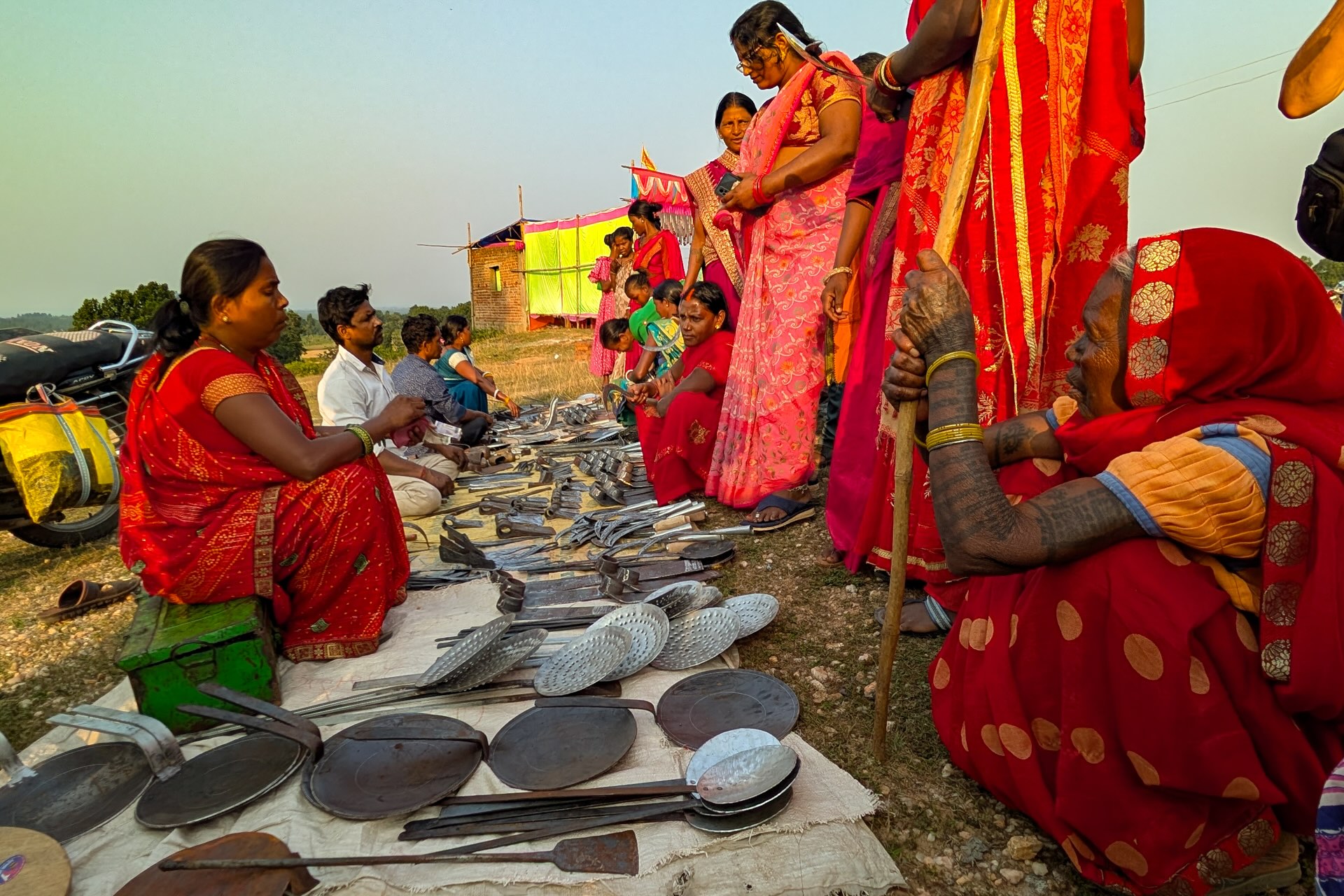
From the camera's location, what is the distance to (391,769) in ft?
6.04

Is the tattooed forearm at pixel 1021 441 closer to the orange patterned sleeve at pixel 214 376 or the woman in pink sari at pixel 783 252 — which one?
the woman in pink sari at pixel 783 252

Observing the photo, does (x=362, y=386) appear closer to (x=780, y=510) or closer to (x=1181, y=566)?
(x=780, y=510)

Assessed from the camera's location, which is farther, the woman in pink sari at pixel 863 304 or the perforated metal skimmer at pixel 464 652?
the woman in pink sari at pixel 863 304

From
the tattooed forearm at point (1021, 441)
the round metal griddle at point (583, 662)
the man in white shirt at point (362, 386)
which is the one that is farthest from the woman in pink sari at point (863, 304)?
the man in white shirt at point (362, 386)

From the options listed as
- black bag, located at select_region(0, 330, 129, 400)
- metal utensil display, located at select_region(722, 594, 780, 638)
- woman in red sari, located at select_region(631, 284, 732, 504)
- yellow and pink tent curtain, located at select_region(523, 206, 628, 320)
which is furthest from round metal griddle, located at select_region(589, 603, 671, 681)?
yellow and pink tent curtain, located at select_region(523, 206, 628, 320)

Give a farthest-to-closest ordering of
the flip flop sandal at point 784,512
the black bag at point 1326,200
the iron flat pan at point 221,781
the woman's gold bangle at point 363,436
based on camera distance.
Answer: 1. the flip flop sandal at point 784,512
2. the woman's gold bangle at point 363,436
3. the black bag at point 1326,200
4. the iron flat pan at point 221,781

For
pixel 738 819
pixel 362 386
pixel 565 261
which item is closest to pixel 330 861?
pixel 738 819

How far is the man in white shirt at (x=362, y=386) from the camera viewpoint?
4277 millimetres

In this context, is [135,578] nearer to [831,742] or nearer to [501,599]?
[501,599]

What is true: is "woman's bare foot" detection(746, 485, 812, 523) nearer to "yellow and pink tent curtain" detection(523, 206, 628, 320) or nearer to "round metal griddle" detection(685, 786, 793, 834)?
"round metal griddle" detection(685, 786, 793, 834)

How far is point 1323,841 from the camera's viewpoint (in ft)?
2.97

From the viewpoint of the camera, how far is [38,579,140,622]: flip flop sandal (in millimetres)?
3209

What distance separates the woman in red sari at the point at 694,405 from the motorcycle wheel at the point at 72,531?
3309mm

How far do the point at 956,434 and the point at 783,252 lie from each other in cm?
246
